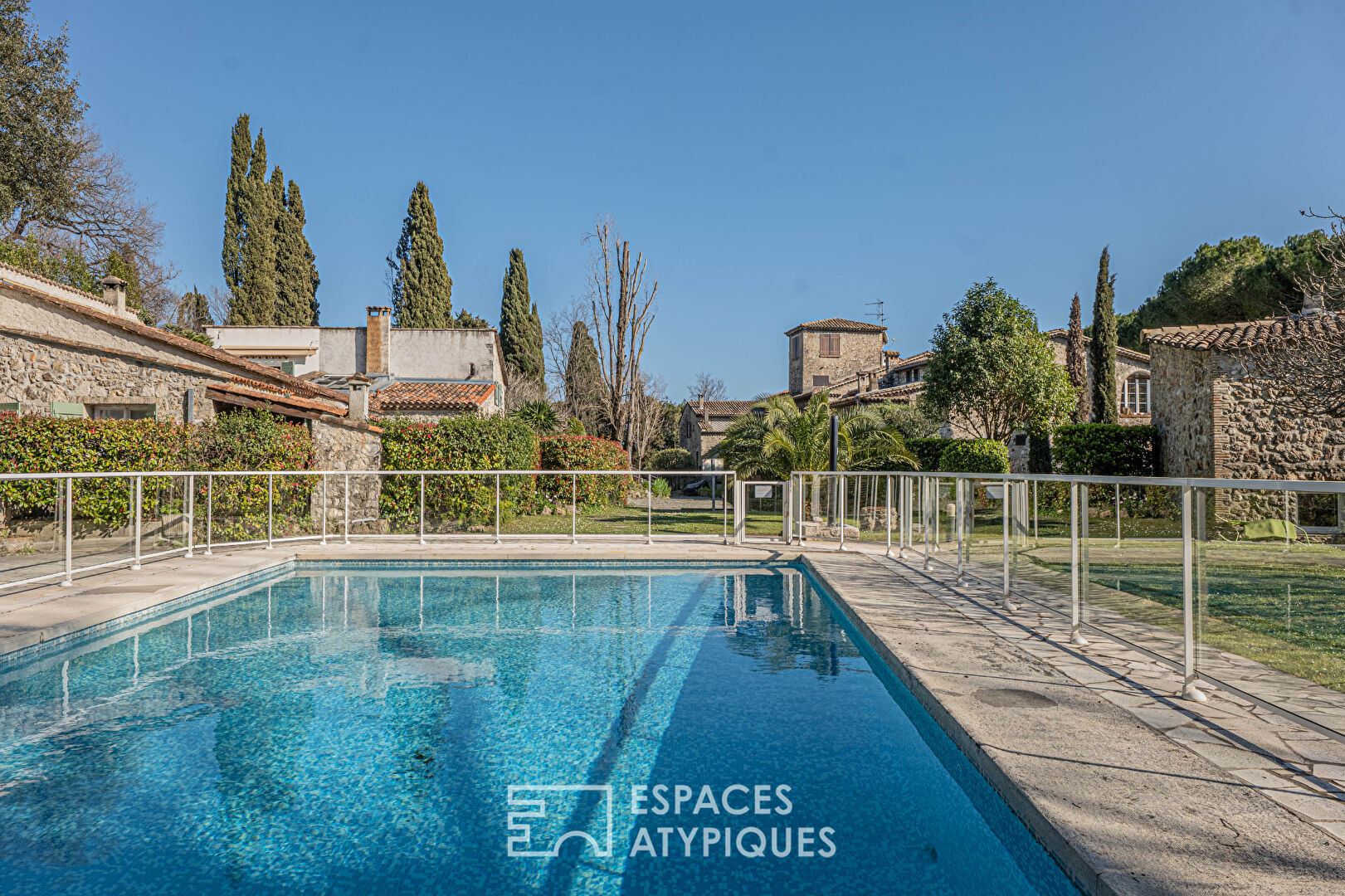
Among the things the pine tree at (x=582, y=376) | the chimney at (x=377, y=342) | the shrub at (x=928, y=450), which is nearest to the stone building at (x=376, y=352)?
the chimney at (x=377, y=342)

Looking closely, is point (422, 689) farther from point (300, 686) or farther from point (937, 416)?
point (937, 416)

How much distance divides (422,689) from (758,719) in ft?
7.75

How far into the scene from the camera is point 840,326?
165ft

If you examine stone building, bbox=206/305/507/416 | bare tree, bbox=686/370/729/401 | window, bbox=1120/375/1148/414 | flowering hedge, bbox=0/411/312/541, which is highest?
bare tree, bbox=686/370/729/401

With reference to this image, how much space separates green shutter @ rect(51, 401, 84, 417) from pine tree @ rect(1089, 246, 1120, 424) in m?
27.4

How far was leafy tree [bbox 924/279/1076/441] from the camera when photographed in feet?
68.5

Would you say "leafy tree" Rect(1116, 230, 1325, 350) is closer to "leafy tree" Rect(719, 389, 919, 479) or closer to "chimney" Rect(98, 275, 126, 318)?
"leafy tree" Rect(719, 389, 919, 479)

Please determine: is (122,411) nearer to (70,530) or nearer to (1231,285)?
(70,530)

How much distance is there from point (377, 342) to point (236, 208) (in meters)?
12.4

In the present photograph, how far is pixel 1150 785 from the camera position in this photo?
9.72ft

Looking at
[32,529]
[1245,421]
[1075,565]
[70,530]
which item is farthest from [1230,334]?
[32,529]

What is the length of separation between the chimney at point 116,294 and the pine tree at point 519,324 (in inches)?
836

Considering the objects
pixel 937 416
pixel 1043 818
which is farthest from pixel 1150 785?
pixel 937 416

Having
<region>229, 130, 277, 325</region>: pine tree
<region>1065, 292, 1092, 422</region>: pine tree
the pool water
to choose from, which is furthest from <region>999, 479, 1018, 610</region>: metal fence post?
<region>229, 130, 277, 325</region>: pine tree
